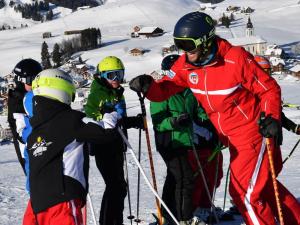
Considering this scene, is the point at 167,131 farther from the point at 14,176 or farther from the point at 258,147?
the point at 14,176

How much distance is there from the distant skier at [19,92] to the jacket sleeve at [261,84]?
201 cm

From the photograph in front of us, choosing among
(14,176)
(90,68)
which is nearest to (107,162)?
(14,176)

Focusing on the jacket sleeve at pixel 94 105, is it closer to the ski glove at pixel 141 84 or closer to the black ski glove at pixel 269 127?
the ski glove at pixel 141 84

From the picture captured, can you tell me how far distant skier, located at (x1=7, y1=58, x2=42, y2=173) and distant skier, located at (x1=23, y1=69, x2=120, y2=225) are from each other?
3.29ft

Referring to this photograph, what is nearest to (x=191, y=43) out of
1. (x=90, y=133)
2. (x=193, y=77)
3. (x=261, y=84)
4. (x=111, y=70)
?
(x=193, y=77)

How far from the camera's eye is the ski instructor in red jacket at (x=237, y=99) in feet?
12.2

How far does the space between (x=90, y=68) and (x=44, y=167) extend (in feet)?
235

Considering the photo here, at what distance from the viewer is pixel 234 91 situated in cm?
382

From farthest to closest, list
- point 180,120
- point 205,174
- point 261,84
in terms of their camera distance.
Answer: point 205,174, point 180,120, point 261,84

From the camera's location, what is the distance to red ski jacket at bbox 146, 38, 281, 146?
3.71 metres

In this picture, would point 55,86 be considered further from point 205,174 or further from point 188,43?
point 205,174

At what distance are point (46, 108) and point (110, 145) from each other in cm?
135

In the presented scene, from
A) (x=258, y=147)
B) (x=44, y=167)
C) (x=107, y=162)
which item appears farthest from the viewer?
(x=107, y=162)

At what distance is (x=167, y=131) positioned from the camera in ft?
15.7
